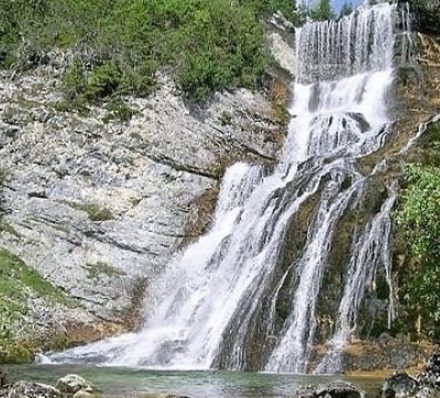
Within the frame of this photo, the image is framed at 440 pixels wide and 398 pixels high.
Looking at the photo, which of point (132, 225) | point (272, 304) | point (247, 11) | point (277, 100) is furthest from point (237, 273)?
point (247, 11)

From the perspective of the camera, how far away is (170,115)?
160 feet

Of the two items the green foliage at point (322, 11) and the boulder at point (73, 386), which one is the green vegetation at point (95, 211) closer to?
the boulder at point (73, 386)

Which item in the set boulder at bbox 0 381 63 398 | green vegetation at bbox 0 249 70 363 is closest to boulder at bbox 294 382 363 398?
boulder at bbox 0 381 63 398

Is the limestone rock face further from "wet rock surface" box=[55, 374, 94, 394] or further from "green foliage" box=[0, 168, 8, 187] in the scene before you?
"wet rock surface" box=[55, 374, 94, 394]

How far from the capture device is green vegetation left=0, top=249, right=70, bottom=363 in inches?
1297

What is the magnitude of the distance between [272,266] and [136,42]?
82.3 ft

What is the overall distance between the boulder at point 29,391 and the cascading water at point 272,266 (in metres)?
11.8

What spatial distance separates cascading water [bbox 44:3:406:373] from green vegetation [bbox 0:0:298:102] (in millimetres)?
7019

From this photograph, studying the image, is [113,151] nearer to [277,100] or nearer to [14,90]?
[14,90]

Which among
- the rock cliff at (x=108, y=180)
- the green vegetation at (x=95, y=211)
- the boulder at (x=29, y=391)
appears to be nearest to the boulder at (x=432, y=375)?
the boulder at (x=29, y=391)

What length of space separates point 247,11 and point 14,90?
21.0 metres

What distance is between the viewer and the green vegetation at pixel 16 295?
108 ft

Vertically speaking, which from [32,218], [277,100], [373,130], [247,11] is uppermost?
[247,11]

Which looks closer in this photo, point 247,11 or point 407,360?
point 407,360
